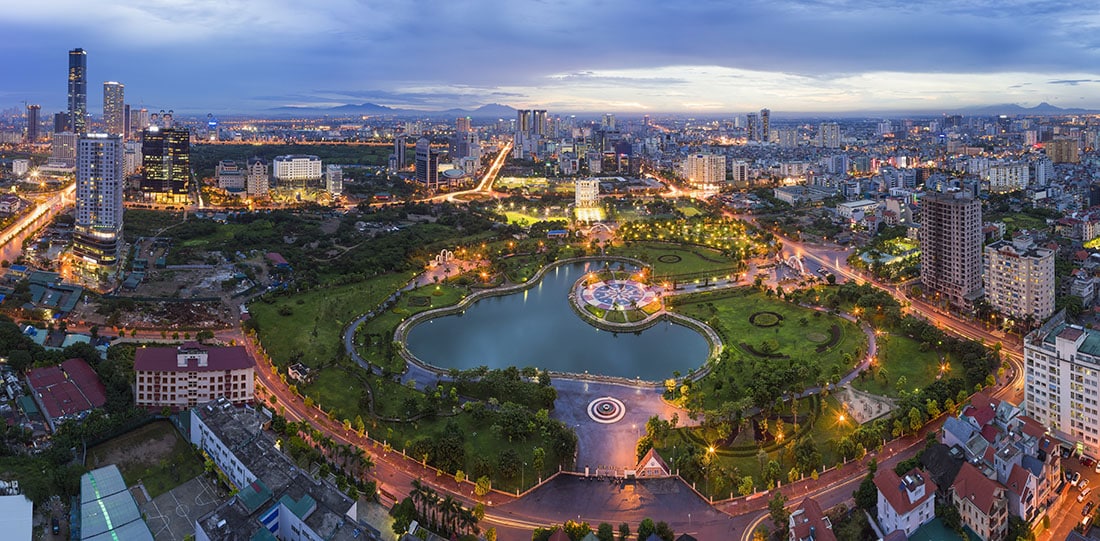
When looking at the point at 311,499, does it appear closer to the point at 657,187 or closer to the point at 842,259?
the point at 842,259

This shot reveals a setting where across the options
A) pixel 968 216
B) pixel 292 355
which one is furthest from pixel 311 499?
pixel 968 216

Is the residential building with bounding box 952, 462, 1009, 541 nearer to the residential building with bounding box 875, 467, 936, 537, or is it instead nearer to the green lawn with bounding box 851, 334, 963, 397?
the residential building with bounding box 875, 467, 936, 537

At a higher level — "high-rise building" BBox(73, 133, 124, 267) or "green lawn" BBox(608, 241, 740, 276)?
"high-rise building" BBox(73, 133, 124, 267)

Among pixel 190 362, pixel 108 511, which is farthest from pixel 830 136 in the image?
pixel 108 511

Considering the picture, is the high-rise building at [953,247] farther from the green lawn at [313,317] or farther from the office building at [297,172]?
the office building at [297,172]

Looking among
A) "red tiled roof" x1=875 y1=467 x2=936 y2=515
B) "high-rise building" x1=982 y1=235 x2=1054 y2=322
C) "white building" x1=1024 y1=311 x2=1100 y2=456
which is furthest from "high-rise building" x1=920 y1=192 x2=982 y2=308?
"red tiled roof" x1=875 y1=467 x2=936 y2=515

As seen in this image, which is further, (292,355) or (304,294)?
(304,294)
